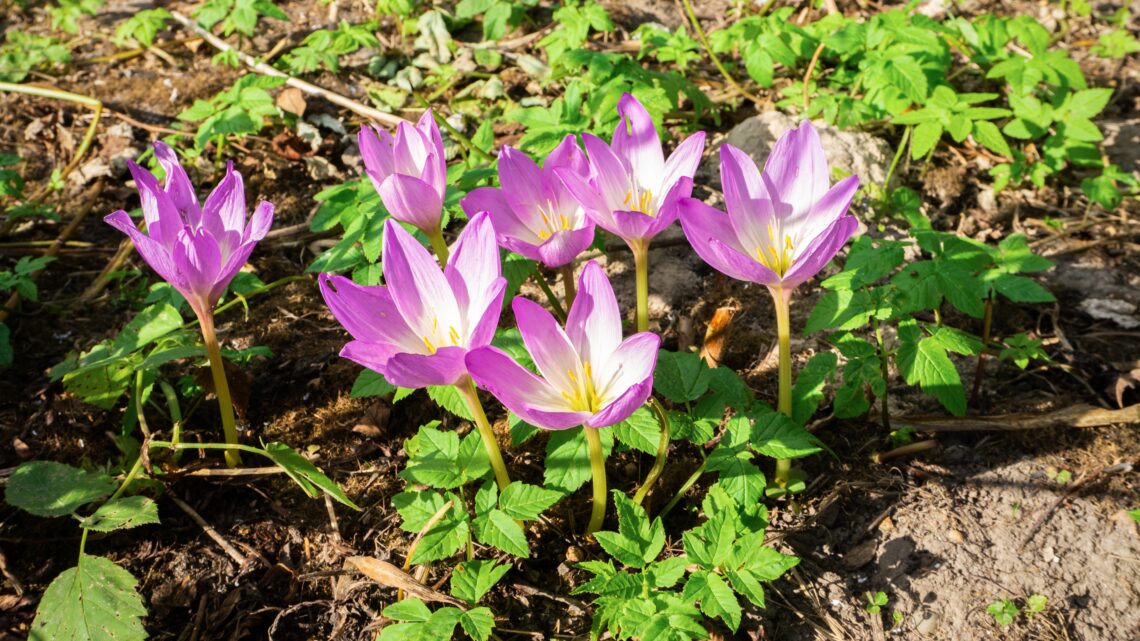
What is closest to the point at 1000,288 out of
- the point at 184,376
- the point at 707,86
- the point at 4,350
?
the point at 707,86

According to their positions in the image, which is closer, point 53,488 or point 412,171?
point 53,488

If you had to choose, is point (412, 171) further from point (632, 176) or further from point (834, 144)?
point (834, 144)

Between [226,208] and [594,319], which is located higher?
[226,208]

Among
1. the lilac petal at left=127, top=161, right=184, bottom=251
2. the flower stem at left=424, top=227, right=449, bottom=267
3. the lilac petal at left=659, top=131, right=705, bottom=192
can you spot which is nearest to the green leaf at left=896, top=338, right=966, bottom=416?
the lilac petal at left=659, top=131, right=705, bottom=192

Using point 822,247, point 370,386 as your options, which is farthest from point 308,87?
point 822,247

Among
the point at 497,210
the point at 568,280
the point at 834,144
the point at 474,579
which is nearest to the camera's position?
the point at 474,579

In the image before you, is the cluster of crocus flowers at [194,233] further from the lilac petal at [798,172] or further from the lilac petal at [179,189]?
the lilac petal at [798,172]

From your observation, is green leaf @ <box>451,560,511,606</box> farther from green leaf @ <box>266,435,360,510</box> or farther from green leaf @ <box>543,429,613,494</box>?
green leaf @ <box>266,435,360,510</box>

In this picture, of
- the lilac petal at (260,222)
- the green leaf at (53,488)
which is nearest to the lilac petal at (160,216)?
the lilac petal at (260,222)
